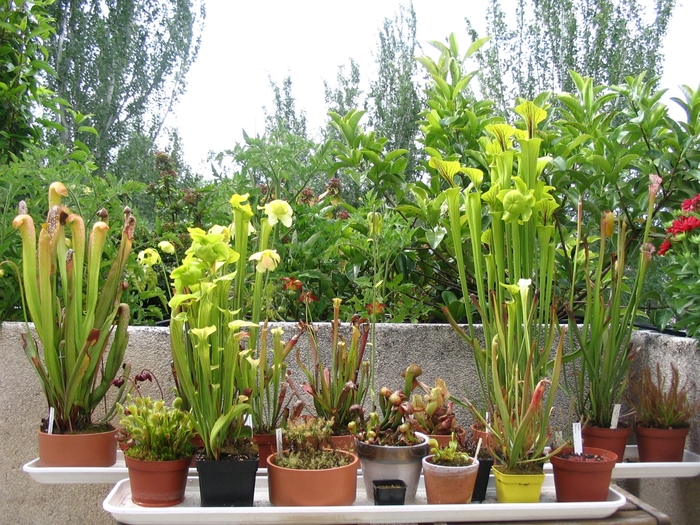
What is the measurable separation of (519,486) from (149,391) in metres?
1.11

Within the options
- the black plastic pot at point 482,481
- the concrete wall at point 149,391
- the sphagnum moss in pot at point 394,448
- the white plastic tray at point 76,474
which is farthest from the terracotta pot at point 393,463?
the white plastic tray at point 76,474

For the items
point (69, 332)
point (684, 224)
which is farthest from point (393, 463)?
point (684, 224)

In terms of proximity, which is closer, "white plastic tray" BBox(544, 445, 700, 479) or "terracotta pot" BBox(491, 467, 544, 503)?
"terracotta pot" BBox(491, 467, 544, 503)

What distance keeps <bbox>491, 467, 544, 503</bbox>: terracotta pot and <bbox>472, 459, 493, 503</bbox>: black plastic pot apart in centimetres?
5

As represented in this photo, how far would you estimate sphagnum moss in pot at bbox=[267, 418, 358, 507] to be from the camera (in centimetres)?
132

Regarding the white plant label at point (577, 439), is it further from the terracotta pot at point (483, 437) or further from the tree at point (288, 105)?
the tree at point (288, 105)

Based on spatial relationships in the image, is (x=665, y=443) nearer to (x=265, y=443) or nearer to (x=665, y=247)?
(x=665, y=247)

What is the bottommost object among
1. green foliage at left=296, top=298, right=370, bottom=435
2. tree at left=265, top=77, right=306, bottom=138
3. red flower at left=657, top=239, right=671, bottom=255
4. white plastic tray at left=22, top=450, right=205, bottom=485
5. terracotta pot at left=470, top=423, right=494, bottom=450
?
white plastic tray at left=22, top=450, right=205, bottom=485

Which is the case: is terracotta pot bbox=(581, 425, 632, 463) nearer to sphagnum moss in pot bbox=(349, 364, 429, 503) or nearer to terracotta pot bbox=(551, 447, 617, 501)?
terracotta pot bbox=(551, 447, 617, 501)

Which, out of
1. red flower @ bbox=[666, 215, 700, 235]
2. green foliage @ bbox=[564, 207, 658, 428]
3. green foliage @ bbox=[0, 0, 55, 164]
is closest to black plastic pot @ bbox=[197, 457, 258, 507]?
green foliage @ bbox=[564, 207, 658, 428]

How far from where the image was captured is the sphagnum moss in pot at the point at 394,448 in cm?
142

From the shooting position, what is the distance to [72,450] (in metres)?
1.53

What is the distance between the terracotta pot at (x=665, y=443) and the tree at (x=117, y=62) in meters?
12.2

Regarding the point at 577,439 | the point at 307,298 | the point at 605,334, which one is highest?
the point at 307,298
